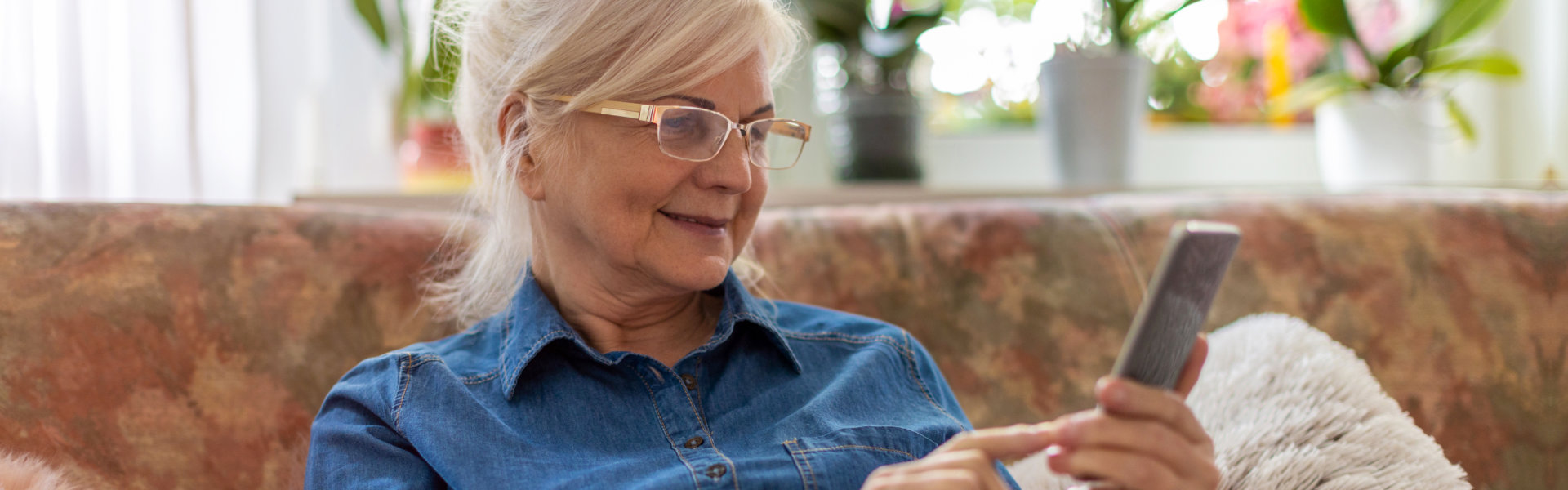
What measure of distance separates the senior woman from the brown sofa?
224mm

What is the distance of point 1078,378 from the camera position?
1.32 meters

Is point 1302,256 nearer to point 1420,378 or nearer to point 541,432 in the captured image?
point 1420,378

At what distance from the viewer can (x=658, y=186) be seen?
0.95 meters

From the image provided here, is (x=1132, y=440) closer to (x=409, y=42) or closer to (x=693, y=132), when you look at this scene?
(x=693, y=132)

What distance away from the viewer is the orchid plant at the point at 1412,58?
1.97m

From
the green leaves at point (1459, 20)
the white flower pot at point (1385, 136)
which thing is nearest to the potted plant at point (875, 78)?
the white flower pot at point (1385, 136)

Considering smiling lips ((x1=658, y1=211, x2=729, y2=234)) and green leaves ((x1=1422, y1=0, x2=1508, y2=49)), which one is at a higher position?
green leaves ((x1=1422, y1=0, x2=1508, y2=49))

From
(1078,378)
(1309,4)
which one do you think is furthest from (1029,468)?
(1309,4)

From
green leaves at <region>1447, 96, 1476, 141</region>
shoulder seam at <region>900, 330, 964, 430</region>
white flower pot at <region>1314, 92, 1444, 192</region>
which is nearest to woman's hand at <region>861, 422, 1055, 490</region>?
shoulder seam at <region>900, 330, 964, 430</region>

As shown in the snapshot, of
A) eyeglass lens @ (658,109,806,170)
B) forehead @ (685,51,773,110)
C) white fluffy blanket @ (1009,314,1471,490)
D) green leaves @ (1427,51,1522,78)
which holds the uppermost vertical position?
green leaves @ (1427,51,1522,78)

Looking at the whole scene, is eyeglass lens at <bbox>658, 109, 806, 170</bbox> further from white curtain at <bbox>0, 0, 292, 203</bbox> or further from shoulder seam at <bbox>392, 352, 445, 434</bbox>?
white curtain at <bbox>0, 0, 292, 203</bbox>

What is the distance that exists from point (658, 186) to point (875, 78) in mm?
1219

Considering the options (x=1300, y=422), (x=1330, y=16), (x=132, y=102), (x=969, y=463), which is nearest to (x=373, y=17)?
(x=132, y=102)

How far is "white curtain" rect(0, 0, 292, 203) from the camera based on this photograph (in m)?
1.35
